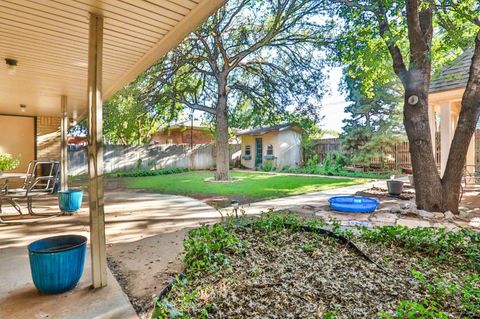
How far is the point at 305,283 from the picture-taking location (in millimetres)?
2461

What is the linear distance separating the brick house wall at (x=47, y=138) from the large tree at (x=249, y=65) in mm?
3262

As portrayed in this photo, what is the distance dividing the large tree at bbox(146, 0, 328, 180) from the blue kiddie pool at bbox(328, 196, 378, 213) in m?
5.60

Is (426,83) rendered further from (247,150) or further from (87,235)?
(247,150)

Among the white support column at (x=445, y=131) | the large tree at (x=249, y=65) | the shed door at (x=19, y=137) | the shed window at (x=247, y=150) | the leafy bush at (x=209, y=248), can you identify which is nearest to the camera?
the leafy bush at (x=209, y=248)

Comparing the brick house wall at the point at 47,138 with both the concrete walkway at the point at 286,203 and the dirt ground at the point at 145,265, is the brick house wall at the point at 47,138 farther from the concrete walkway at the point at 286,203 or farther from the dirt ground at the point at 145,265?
the dirt ground at the point at 145,265

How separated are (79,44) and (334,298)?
12.7 feet

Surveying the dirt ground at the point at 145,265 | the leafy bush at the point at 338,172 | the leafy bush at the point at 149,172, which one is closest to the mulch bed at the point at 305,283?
the dirt ground at the point at 145,265

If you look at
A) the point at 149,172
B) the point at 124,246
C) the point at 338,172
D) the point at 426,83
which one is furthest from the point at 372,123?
the point at 124,246

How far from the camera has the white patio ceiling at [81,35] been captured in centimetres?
244

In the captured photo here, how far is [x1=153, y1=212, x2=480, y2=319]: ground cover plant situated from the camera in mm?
2039

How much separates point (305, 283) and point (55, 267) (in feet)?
6.93

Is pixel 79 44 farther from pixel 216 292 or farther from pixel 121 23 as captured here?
pixel 216 292

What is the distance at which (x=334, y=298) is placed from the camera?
7.29 ft

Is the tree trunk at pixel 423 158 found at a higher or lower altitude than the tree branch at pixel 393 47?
lower
